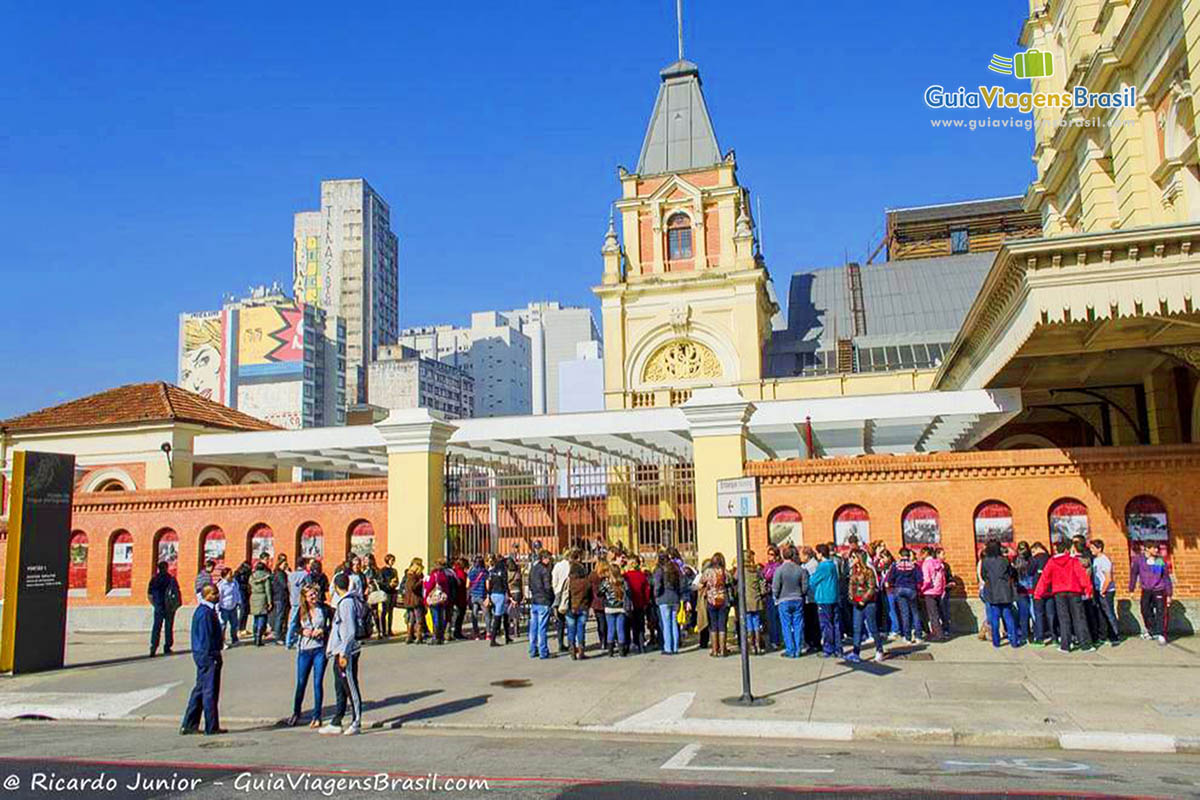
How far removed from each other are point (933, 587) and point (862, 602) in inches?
74.6

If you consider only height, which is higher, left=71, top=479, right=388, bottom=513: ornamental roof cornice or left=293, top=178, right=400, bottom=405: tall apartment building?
left=293, top=178, right=400, bottom=405: tall apartment building

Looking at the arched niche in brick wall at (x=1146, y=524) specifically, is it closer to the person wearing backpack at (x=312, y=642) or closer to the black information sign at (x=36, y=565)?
the person wearing backpack at (x=312, y=642)

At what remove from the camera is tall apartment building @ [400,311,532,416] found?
154m

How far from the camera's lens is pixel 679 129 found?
42531 millimetres

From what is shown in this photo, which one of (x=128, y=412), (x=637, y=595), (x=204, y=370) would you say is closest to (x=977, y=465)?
(x=637, y=595)

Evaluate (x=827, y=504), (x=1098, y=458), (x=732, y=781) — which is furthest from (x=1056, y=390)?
(x=732, y=781)

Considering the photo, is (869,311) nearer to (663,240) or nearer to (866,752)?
(663,240)

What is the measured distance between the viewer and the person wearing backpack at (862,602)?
41.2ft

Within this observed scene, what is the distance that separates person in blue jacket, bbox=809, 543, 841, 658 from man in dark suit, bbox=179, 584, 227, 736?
7.70 meters

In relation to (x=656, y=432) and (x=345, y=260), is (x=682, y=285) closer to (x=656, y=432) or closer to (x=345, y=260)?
(x=656, y=432)

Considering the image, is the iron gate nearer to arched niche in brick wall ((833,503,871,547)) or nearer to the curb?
arched niche in brick wall ((833,503,871,547))

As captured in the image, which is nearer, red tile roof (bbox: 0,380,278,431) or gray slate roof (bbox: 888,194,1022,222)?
red tile roof (bbox: 0,380,278,431)

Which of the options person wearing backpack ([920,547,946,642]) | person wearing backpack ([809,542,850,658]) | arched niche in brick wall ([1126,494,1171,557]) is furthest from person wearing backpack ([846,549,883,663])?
arched niche in brick wall ([1126,494,1171,557])

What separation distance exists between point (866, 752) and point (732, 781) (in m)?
1.82
